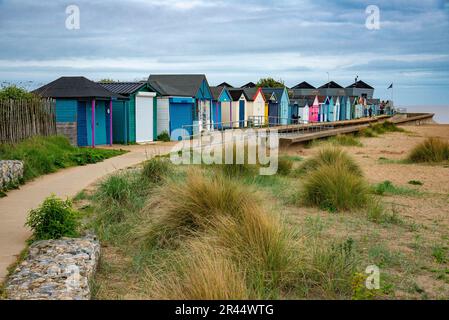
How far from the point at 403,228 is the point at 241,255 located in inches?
166

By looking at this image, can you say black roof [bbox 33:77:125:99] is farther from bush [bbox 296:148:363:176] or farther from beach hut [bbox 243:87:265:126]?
beach hut [bbox 243:87:265:126]

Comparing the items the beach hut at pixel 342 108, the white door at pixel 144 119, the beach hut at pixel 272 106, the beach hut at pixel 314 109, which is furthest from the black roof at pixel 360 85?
the white door at pixel 144 119

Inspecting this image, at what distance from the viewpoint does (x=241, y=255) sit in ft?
21.2

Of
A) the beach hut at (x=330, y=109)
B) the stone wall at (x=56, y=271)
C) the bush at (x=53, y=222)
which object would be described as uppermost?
the beach hut at (x=330, y=109)

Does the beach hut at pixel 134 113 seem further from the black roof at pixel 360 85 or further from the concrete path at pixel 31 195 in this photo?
the black roof at pixel 360 85

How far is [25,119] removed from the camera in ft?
59.2

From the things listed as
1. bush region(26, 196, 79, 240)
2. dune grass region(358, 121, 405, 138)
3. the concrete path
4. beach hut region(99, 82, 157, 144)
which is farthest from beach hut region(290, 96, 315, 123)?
bush region(26, 196, 79, 240)

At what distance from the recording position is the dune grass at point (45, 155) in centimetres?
1438

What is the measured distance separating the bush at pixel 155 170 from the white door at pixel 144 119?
1477 centimetres

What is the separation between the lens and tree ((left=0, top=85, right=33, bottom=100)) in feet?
59.7

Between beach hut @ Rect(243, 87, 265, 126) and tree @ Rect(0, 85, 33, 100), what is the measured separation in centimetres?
2663
